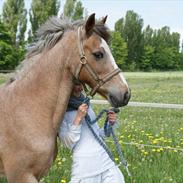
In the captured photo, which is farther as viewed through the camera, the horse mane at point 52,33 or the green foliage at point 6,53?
the green foliage at point 6,53

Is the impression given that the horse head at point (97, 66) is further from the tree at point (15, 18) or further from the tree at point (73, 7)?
the tree at point (73, 7)

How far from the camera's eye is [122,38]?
7381 cm

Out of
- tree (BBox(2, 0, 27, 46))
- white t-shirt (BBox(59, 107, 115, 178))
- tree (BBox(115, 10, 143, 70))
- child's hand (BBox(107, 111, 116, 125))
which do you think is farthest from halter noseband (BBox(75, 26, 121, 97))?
tree (BBox(115, 10, 143, 70))

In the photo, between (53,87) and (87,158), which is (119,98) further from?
(87,158)

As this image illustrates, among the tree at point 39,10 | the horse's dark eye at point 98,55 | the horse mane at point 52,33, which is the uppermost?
the horse mane at point 52,33

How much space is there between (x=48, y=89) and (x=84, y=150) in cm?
62

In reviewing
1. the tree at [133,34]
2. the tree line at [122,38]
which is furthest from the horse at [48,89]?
the tree at [133,34]

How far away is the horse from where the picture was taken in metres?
3.18

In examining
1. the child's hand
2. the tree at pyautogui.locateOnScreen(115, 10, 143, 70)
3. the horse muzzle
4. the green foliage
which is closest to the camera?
the horse muzzle

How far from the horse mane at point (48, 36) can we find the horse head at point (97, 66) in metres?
0.13

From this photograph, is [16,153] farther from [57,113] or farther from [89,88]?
[89,88]

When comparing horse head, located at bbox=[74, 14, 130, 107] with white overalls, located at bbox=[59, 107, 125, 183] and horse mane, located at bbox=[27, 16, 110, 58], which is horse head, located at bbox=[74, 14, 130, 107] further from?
white overalls, located at bbox=[59, 107, 125, 183]

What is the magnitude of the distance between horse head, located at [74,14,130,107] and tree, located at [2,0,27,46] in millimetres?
47180

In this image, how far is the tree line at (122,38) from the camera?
148 ft
